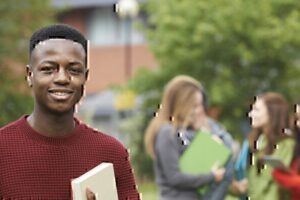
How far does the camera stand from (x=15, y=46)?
26.0 m

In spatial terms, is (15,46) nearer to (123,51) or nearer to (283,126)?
(283,126)

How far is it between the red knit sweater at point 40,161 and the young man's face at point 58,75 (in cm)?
11

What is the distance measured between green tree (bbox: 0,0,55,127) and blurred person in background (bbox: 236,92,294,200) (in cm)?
1754

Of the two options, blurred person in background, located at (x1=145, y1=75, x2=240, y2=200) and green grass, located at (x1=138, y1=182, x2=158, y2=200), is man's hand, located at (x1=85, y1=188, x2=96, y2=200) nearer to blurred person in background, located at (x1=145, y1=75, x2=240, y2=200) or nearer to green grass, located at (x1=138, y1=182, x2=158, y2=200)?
blurred person in background, located at (x1=145, y1=75, x2=240, y2=200)

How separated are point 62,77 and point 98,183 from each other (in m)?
0.33

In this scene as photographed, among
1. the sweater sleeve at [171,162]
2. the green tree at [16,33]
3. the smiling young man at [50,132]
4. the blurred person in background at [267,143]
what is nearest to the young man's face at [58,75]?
the smiling young man at [50,132]

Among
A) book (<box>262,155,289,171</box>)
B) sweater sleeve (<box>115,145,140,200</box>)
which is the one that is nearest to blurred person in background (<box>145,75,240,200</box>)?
book (<box>262,155,289,171</box>)

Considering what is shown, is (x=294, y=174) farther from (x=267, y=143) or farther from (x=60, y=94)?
(x=60, y=94)

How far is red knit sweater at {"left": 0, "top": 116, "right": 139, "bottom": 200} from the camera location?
127 inches

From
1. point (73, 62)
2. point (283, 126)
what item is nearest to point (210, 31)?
point (283, 126)

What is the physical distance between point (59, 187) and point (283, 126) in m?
4.83

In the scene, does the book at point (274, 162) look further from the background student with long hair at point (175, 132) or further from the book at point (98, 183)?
the book at point (98, 183)

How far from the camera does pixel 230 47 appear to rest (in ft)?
91.4

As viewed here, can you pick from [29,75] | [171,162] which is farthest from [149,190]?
[29,75]
